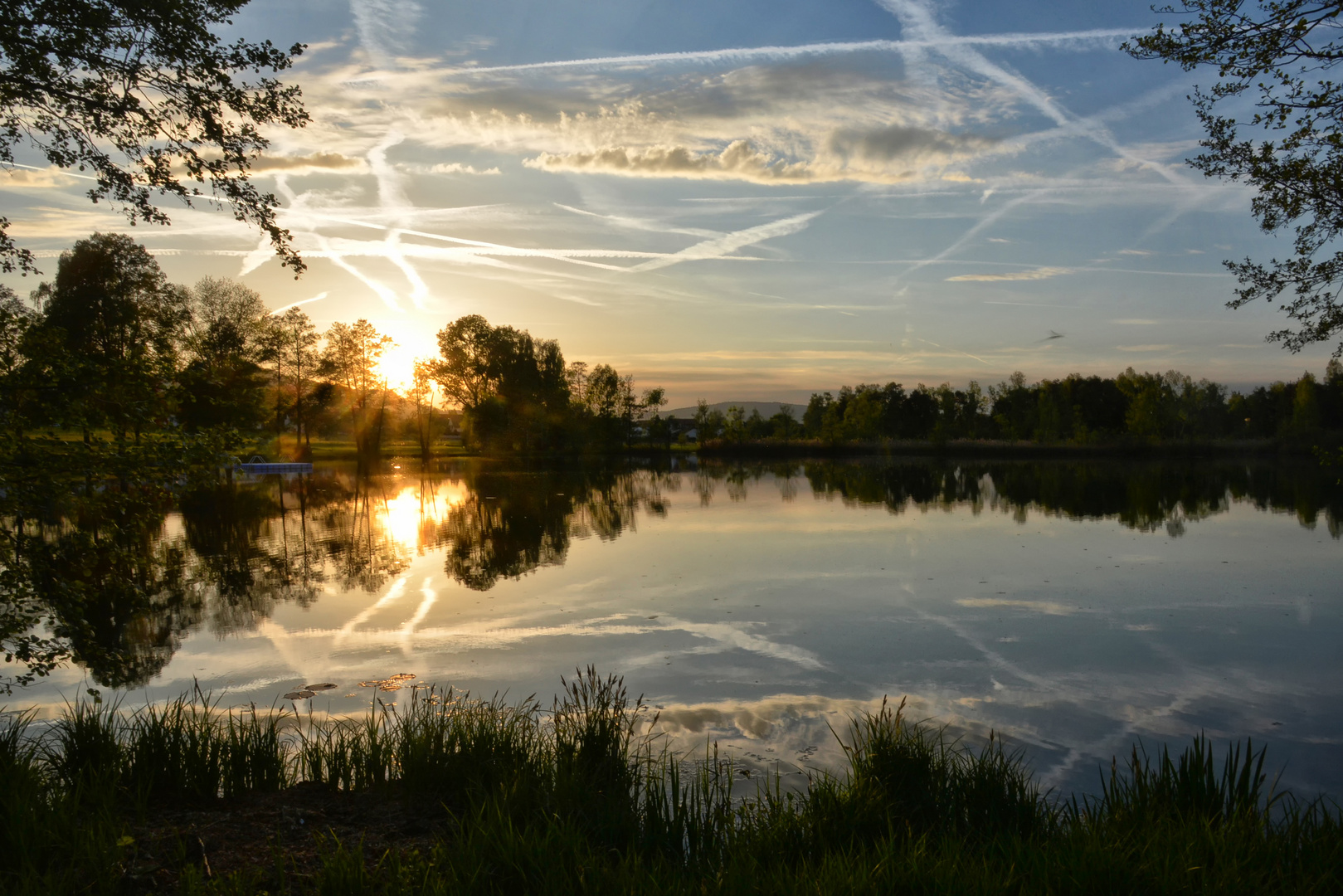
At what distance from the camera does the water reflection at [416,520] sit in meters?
9.88

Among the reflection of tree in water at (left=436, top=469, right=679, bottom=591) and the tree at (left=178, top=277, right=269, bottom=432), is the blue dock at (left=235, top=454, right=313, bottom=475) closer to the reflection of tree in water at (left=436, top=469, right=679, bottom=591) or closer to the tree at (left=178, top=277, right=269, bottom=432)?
the tree at (left=178, top=277, right=269, bottom=432)

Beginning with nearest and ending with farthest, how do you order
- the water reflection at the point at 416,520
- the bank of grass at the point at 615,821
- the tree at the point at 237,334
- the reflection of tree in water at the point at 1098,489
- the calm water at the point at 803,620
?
the bank of grass at the point at 615,821 → the calm water at the point at 803,620 → the water reflection at the point at 416,520 → the reflection of tree in water at the point at 1098,489 → the tree at the point at 237,334

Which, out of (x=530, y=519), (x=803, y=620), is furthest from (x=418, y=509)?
(x=803, y=620)

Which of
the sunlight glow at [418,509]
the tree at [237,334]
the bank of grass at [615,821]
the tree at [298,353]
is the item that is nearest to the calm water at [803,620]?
the sunlight glow at [418,509]

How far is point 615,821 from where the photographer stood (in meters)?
5.09

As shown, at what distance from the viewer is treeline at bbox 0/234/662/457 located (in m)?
6.76

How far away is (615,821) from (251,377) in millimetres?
64427

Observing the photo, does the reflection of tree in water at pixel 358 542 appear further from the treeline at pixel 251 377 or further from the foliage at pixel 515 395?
the foliage at pixel 515 395

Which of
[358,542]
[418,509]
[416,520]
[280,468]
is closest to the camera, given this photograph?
[358,542]

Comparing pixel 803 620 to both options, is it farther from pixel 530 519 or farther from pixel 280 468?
pixel 280 468

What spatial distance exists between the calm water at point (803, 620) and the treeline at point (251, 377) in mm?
2096

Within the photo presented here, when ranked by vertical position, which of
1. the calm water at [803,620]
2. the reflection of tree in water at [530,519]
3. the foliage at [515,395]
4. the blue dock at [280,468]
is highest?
the foliage at [515,395]

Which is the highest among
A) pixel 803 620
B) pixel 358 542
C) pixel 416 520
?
pixel 416 520

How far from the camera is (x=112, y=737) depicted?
616 cm
